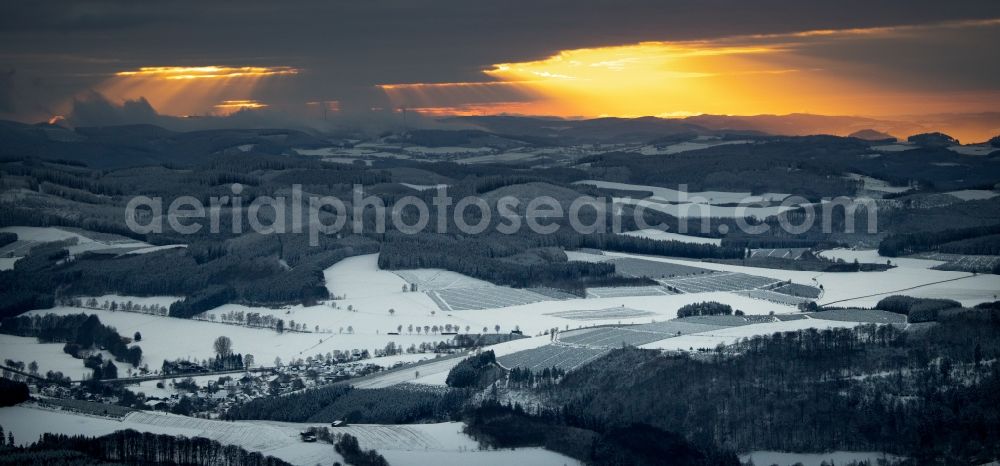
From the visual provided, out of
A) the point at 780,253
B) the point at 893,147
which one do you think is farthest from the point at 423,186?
the point at 893,147

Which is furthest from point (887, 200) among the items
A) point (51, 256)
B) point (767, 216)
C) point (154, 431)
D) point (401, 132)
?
point (401, 132)

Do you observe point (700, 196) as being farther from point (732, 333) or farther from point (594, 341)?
point (732, 333)

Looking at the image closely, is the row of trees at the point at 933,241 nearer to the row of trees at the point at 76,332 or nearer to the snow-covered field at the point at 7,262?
the row of trees at the point at 76,332

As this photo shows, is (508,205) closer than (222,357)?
No

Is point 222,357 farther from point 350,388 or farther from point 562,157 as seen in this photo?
point 562,157

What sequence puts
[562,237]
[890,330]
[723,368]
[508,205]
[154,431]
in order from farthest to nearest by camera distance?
[508,205]
[562,237]
[890,330]
[723,368]
[154,431]
